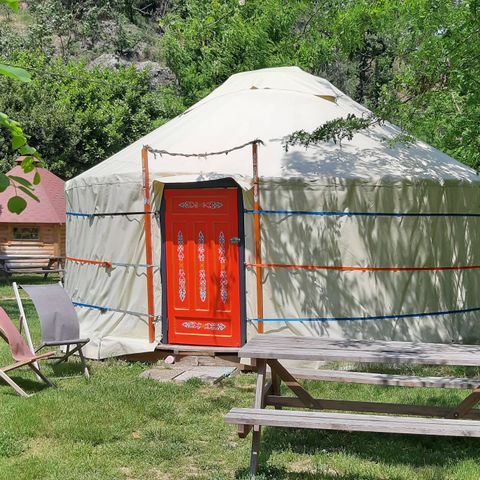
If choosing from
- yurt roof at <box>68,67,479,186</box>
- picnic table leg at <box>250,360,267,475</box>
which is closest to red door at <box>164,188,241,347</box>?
yurt roof at <box>68,67,479,186</box>

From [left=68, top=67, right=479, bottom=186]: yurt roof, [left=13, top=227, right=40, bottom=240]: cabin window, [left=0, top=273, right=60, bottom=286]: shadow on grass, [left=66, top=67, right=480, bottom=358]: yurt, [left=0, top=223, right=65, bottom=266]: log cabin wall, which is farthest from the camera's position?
[left=13, top=227, right=40, bottom=240]: cabin window

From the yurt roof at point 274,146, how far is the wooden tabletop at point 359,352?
2.76m

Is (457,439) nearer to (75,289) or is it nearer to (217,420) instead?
(217,420)

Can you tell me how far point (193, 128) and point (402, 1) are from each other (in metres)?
4.58

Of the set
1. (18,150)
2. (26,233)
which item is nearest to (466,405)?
(18,150)

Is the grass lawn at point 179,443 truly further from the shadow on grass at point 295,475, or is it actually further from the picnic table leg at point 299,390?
the picnic table leg at point 299,390

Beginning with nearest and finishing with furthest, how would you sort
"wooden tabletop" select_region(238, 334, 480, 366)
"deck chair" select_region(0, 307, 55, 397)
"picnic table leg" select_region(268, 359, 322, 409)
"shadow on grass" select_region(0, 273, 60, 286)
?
"wooden tabletop" select_region(238, 334, 480, 366) → "picnic table leg" select_region(268, 359, 322, 409) → "deck chair" select_region(0, 307, 55, 397) → "shadow on grass" select_region(0, 273, 60, 286)

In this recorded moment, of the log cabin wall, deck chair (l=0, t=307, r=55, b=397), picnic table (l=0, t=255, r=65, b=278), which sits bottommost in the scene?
picnic table (l=0, t=255, r=65, b=278)

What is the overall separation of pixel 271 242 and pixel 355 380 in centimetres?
265

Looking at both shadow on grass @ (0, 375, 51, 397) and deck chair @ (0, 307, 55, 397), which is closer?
deck chair @ (0, 307, 55, 397)

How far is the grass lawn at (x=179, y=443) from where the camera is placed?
3.95 metres

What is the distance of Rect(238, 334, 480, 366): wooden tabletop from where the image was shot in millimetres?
3746

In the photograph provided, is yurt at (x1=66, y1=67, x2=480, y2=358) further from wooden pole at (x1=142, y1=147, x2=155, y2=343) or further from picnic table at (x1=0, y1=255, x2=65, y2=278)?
picnic table at (x1=0, y1=255, x2=65, y2=278)

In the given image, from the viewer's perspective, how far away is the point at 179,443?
176 inches
